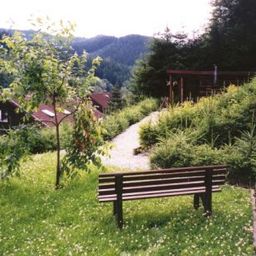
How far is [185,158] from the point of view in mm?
13258

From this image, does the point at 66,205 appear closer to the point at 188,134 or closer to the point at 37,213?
the point at 37,213

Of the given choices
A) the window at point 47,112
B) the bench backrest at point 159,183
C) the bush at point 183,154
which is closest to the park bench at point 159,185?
the bench backrest at point 159,183

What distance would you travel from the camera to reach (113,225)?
8.95 metres

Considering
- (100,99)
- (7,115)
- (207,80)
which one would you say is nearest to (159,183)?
(207,80)

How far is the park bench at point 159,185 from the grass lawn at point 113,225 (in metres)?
0.46

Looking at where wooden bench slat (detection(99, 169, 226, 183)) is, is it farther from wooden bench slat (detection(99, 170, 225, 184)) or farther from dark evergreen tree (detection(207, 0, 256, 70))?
dark evergreen tree (detection(207, 0, 256, 70))

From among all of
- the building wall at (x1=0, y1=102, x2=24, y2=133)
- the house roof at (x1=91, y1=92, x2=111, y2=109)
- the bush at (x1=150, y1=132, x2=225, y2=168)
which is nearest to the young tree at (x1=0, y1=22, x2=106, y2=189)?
the bush at (x1=150, y1=132, x2=225, y2=168)

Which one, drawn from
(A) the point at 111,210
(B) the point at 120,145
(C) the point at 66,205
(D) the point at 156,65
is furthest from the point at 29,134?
(D) the point at 156,65

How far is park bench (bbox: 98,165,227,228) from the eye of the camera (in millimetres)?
8734

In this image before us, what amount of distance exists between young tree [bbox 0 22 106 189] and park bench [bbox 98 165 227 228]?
296cm

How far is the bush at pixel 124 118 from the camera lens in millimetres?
22555

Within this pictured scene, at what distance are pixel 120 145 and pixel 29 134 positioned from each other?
8.04 meters

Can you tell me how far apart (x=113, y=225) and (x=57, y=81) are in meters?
4.61

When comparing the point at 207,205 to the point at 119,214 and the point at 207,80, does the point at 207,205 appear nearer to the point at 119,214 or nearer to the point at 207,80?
the point at 119,214
